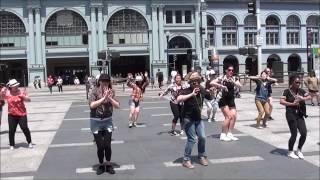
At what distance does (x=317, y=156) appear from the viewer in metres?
11.0

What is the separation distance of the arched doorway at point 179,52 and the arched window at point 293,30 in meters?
15.7

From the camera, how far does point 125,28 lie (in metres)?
69.6

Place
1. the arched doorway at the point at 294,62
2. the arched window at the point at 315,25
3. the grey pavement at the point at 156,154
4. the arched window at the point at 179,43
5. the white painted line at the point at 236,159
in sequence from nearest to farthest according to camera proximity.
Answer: the grey pavement at the point at 156,154
the white painted line at the point at 236,159
the arched window at the point at 179,43
the arched doorway at the point at 294,62
the arched window at the point at 315,25

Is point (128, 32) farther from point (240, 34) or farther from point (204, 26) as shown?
point (240, 34)

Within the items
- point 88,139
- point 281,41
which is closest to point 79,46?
point 281,41

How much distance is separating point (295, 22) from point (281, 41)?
3.68 m

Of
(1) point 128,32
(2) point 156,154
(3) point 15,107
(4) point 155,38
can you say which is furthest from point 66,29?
(2) point 156,154

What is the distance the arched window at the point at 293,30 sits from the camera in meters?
77.4

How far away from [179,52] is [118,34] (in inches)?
325

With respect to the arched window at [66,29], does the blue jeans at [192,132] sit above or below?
below

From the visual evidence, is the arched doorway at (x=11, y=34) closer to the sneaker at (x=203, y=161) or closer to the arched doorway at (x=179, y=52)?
the arched doorway at (x=179, y=52)

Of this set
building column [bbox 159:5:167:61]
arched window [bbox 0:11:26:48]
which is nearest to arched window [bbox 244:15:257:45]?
building column [bbox 159:5:167:61]

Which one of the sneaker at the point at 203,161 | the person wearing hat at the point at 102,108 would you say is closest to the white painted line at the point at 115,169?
the person wearing hat at the point at 102,108

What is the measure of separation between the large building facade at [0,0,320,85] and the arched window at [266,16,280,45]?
36.1 inches
